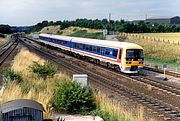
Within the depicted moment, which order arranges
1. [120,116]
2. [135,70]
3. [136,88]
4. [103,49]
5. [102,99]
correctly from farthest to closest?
[103,49]
[135,70]
[136,88]
[102,99]
[120,116]

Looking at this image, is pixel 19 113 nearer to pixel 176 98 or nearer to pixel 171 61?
pixel 176 98

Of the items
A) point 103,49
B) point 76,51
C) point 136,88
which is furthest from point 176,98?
point 76,51

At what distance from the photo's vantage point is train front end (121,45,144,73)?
31.0 metres

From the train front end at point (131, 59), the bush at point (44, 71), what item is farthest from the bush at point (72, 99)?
the train front end at point (131, 59)

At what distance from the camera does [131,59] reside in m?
31.1

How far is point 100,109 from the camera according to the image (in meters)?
13.9

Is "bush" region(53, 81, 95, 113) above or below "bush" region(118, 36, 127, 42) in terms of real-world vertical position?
above

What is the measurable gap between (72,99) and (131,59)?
17.4 meters

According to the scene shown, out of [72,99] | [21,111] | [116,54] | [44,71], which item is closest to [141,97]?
[44,71]

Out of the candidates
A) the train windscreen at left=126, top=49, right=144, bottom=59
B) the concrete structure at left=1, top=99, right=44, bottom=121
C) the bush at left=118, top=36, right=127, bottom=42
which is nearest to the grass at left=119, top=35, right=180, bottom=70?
the train windscreen at left=126, top=49, right=144, bottom=59

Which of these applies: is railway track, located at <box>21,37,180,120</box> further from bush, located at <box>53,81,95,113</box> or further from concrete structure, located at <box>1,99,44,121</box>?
concrete structure, located at <box>1,99,44,121</box>

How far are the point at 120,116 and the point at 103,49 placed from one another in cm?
2399

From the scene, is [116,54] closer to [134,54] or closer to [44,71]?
[134,54]

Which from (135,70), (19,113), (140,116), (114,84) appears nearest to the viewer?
(19,113)
